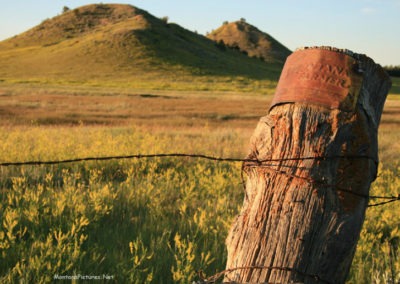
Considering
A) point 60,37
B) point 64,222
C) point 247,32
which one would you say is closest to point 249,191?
point 64,222

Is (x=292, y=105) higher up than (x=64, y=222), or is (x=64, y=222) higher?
(x=292, y=105)

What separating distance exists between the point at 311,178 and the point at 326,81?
0.44 metres

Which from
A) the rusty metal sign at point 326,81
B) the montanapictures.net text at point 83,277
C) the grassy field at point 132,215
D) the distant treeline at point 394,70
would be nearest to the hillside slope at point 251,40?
the distant treeline at point 394,70

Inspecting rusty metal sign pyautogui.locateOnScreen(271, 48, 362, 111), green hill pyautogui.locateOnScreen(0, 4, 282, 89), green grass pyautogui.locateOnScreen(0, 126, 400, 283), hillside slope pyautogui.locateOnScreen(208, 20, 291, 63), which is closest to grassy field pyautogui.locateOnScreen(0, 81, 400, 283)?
green grass pyautogui.locateOnScreen(0, 126, 400, 283)

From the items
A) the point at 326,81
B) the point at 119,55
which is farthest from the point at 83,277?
the point at 119,55

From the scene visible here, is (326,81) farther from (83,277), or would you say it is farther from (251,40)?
(251,40)

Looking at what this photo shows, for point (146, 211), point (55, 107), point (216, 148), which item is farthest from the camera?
point (55, 107)

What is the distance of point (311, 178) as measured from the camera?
6.63 ft

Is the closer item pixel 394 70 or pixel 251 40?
pixel 394 70

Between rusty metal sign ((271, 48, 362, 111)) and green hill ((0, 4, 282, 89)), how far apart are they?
139ft

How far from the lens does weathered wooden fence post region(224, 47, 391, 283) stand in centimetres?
202

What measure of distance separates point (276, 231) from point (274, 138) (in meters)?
0.41

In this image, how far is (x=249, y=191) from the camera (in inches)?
86.9

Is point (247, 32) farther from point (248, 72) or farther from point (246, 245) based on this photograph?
point (246, 245)
